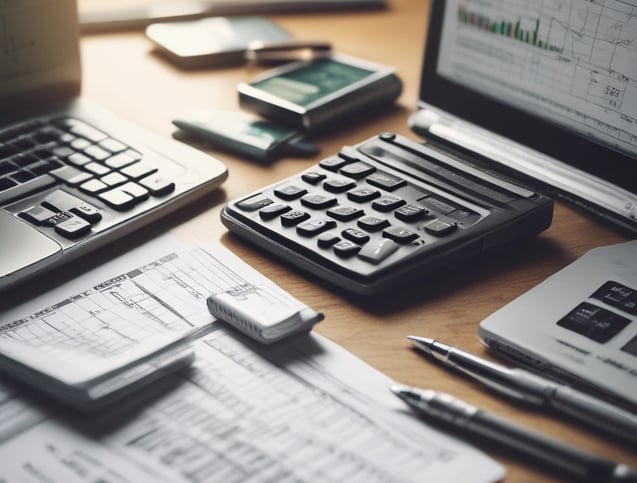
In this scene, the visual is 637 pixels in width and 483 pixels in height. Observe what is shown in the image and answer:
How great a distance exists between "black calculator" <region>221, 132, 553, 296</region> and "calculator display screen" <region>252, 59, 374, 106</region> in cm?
17

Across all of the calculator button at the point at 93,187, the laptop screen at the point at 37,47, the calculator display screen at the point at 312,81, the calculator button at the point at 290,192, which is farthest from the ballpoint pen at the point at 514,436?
the laptop screen at the point at 37,47

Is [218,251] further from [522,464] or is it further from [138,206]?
[522,464]

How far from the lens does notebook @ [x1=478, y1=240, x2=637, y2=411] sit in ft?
1.86

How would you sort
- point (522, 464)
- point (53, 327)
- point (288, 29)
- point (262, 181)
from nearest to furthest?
point (522, 464) < point (53, 327) < point (262, 181) < point (288, 29)

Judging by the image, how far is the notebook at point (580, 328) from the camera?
0.57m

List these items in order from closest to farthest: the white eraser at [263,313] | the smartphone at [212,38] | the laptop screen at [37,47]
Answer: the white eraser at [263,313], the laptop screen at [37,47], the smartphone at [212,38]

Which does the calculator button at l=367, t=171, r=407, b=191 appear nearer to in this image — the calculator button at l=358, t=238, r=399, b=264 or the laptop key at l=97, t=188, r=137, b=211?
the calculator button at l=358, t=238, r=399, b=264

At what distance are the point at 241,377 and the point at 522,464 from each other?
193 mm

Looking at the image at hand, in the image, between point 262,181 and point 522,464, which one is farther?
point 262,181

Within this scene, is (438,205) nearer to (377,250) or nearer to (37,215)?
(377,250)

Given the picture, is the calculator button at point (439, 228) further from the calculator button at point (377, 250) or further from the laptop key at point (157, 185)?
the laptop key at point (157, 185)

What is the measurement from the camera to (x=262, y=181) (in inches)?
33.3

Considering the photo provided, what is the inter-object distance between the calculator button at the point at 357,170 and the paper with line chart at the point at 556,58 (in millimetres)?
171

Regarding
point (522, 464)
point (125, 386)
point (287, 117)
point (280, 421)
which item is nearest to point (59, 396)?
point (125, 386)
